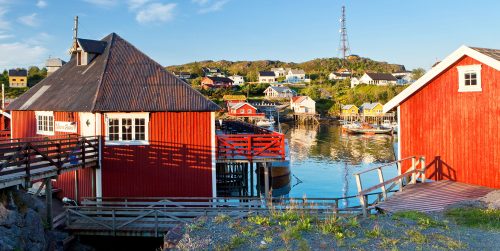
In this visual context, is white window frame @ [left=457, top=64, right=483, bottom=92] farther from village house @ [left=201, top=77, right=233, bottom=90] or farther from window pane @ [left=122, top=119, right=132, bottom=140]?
village house @ [left=201, top=77, right=233, bottom=90]

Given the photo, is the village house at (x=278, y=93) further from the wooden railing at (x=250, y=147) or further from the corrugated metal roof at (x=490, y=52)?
the corrugated metal roof at (x=490, y=52)

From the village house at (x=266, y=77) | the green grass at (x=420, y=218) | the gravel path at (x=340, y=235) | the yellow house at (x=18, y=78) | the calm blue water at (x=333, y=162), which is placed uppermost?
the village house at (x=266, y=77)

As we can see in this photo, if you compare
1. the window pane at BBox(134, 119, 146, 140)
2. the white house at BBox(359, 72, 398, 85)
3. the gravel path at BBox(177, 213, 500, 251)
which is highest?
the white house at BBox(359, 72, 398, 85)

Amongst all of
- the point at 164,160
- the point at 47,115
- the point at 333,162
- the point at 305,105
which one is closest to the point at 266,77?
the point at 305,105

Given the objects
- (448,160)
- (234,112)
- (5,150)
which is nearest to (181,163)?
(5,150)

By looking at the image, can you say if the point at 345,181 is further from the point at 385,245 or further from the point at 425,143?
the point at 385,245

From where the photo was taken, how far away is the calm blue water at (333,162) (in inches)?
1350

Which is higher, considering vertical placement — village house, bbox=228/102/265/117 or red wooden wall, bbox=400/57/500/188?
village house, bbox=228/102/265/117

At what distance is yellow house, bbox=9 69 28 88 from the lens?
102875 millimetres

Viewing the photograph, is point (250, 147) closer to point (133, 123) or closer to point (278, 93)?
point (133, 123)

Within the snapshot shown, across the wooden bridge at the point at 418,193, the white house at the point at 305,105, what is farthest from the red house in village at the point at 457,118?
the white house at the point at 305,105

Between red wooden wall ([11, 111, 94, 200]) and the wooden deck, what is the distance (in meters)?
11.5

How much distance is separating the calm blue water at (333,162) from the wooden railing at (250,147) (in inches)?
495

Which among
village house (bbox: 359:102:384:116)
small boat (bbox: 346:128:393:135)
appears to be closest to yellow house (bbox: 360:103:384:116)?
village house (bbox: 359:102:384:116)
